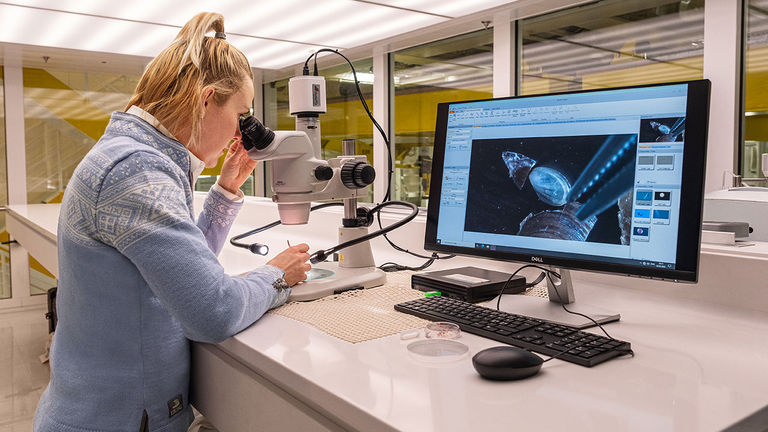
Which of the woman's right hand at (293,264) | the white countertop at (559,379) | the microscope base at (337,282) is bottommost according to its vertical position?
the white countertop at (559,379)

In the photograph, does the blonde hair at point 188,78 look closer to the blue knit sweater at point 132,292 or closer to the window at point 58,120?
the blue knit sweater at point 132,292

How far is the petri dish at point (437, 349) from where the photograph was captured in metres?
0.80

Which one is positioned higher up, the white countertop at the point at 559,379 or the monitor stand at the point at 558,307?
the monitor stand at the point at 558,307

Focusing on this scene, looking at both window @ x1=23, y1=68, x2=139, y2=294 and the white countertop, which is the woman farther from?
window @ x1=23, y1=68, x2=139, y2=294

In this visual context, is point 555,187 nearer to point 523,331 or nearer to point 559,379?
point 523,331

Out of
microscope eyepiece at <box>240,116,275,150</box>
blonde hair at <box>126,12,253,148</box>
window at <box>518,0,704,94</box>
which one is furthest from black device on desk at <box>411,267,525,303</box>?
window at <box>518,0,704,94</box>

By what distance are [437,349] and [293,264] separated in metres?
0.44

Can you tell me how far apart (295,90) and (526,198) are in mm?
627

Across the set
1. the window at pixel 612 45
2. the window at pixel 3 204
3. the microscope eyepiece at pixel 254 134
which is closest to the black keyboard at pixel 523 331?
the microscope eyepiece at pixel 254 134

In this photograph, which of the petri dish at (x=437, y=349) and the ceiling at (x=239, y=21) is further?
the ceiling at (x=239, y=21)

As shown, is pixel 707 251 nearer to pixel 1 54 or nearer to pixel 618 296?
pixel 618 296

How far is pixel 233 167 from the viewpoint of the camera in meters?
1.40

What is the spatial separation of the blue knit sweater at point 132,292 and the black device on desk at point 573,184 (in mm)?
377

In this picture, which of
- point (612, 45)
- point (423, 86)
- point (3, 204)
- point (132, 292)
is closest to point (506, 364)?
point (132, 292)
